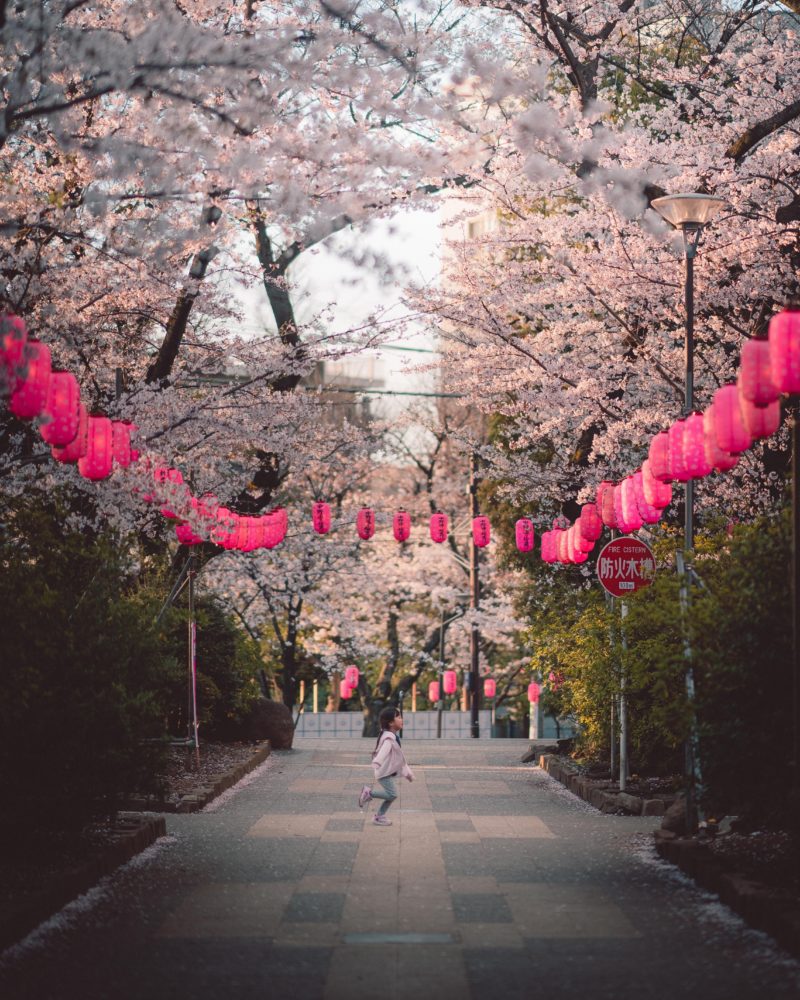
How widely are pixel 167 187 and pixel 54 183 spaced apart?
4009 mm

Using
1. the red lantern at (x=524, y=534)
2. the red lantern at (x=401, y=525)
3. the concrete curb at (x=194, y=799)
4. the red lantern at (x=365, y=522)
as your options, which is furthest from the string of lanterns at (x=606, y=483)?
the red lantern at (x=401, y=525)

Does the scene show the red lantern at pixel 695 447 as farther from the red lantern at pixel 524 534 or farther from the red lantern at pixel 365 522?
the red lantern at pixel 365 522

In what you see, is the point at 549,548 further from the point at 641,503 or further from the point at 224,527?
the point at 641,503

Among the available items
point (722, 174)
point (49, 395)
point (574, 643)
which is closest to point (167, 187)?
point (49, 395)

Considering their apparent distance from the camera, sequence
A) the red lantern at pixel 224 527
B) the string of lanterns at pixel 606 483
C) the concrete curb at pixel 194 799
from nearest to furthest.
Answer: the string of lanterns at pixel 606 483 < the concrete curb at pixel 194 799 < the red lantern at pixel 224 527

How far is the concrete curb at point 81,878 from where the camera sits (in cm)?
866

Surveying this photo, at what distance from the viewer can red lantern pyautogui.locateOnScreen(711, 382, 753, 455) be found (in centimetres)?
1193

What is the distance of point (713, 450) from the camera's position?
12836mm

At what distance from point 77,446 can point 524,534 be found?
57.1 feet

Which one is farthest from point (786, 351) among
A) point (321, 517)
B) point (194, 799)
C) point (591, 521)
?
point (321, 517)

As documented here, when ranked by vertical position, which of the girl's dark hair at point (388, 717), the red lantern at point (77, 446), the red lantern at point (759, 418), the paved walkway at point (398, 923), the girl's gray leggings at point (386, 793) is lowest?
the paved walkway at point (398, 923)

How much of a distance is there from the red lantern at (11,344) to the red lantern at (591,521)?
13882 millimetres

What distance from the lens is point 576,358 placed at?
23.2 metres

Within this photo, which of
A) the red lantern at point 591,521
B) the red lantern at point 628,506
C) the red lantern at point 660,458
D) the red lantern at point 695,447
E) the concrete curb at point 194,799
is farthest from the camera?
the red lantern at point 591,521
